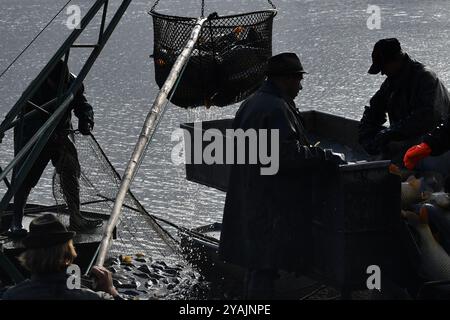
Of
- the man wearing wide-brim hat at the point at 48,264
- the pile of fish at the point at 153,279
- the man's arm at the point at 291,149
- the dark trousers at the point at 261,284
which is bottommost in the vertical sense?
the pile of fish at the point at 153,279

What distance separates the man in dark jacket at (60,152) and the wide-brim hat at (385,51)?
2795 mm

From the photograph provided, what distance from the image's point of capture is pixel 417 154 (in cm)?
711

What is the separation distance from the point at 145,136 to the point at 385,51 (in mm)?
1840

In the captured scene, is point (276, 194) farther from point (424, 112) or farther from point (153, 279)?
point (153, 279)

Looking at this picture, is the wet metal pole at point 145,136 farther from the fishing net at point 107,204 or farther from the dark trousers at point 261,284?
the fishing net at point 107,204

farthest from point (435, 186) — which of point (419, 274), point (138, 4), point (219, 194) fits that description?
point (138, 4)

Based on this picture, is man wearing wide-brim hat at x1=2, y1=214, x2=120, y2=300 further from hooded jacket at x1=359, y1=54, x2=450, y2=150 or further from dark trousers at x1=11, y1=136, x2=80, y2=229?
dark trousers at x1=11, y1=136, x2=80, y2=229

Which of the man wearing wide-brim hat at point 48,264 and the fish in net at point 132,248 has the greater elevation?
the man wearing wide-brim hat at point 48,264

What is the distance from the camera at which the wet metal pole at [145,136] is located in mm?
6734

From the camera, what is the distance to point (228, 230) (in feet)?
22.5

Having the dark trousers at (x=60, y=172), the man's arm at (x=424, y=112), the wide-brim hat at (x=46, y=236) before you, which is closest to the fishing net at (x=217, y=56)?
the dark trousers at (x=60, y=172)
